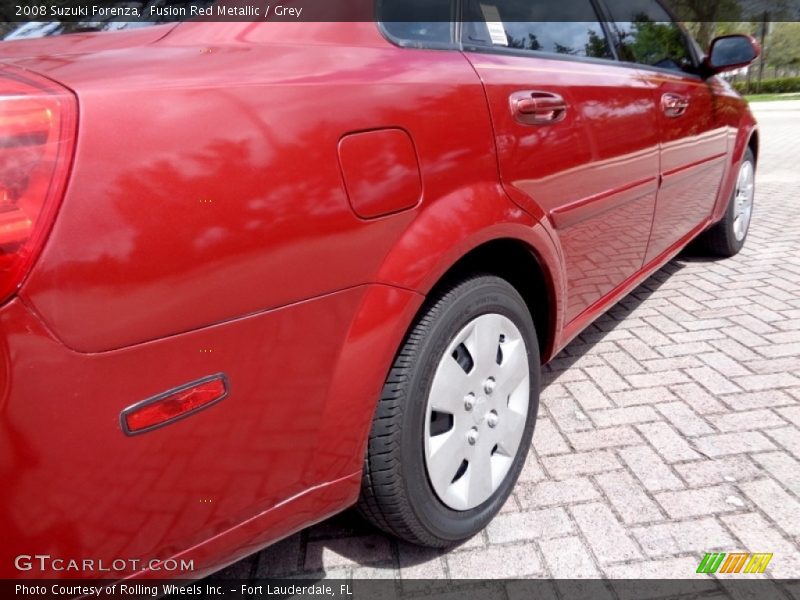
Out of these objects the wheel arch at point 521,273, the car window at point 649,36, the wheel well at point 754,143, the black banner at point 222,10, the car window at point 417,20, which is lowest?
the wheel well at point 754,143

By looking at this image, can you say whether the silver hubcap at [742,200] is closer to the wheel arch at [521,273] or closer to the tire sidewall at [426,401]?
the wheel arch at [521,273]

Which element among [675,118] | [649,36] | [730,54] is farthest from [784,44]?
[675,118]

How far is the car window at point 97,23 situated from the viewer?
1.48 meters

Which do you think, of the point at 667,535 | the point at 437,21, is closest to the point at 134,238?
the point at 437,21

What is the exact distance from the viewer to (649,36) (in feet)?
10.2

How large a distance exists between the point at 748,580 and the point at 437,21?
176cm

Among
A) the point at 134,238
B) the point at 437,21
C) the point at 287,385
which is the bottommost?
the point at 287,385

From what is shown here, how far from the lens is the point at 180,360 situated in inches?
41.6

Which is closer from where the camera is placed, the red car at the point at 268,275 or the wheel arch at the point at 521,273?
the red car at the point at 268,275

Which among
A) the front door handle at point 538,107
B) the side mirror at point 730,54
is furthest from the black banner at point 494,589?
the side mirror at point 730,54

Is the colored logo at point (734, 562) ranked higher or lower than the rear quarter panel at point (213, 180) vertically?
lower

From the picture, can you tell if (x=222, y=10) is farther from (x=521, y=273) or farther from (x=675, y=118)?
(x=675, y=118)

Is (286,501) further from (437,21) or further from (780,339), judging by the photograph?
(780,339)

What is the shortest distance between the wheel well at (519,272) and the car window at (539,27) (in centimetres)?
62
